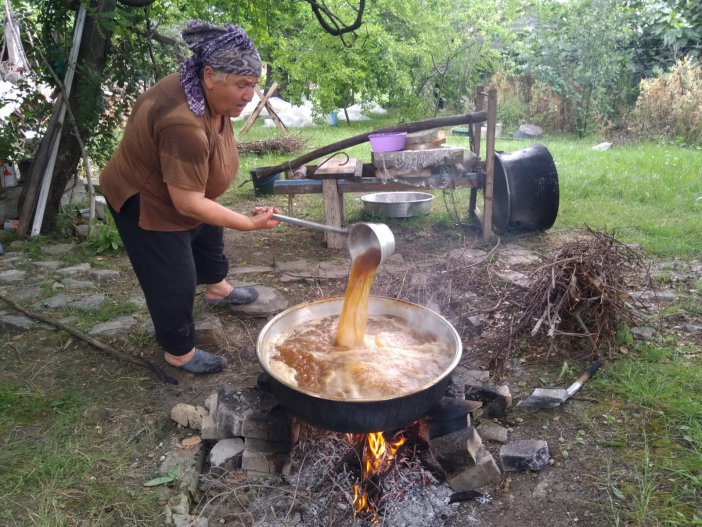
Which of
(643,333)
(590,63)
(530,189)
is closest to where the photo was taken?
(643,333)

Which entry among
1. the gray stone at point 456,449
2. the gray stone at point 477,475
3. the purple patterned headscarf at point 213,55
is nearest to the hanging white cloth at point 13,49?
the purple patterned headscarf at point 213,55

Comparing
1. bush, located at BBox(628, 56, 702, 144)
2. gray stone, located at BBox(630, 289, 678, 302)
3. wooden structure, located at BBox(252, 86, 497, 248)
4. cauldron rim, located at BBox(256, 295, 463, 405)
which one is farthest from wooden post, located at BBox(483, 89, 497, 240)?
bush, located at BBox(628, 56, 702, 144)

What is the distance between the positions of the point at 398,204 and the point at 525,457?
4.04m

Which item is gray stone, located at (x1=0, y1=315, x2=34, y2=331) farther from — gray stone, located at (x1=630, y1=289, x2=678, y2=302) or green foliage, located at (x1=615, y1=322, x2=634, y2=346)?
gray stone, located at (x1=630, y1=289, x2=678, y2=302)

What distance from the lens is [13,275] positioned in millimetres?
4664

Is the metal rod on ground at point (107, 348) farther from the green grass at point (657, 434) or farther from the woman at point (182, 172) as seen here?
the green grass at point (657, 434)

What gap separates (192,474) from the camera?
244 cm

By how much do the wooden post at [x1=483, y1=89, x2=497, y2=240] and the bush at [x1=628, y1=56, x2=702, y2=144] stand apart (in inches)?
291

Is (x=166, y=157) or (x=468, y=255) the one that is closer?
(x=166, y=157)

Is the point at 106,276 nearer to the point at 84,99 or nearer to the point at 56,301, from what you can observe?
the point at 56,301

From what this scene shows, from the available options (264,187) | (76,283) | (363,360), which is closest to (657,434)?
(363,360)

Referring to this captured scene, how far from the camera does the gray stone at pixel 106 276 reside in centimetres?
468

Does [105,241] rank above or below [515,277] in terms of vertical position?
above

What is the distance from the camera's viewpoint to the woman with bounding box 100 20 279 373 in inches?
97.0
